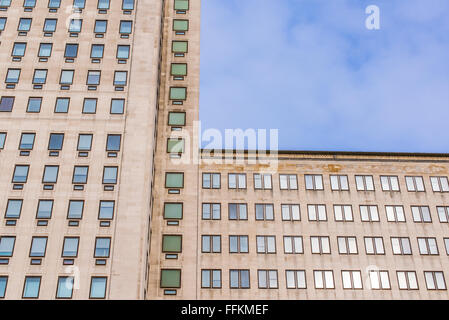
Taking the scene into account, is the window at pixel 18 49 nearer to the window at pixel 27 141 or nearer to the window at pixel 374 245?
the window at pixel 27 141

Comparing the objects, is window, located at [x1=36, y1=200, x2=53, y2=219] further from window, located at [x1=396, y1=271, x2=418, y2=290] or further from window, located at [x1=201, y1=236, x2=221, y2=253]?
window, located at [x1=396, y1=271, x2=418, y2=290]

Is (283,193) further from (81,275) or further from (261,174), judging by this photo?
(81,275)

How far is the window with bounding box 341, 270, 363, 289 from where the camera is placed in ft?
166

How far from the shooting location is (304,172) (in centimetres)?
5694

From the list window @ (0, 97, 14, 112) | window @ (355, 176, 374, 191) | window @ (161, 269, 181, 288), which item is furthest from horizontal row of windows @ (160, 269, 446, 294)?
window @ (0, 97, 14, 112)

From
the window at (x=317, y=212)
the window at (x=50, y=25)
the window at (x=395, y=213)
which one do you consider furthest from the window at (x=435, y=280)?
the window at (x=50, y=25)

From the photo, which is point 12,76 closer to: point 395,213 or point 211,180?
point 211,180

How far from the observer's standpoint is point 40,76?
49.2 m

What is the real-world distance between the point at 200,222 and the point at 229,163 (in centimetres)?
813

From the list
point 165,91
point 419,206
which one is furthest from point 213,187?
point 419,206

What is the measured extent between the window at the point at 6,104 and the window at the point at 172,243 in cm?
1946

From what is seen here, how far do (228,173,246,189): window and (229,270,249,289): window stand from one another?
9781mm

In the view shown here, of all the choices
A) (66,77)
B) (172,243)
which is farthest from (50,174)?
(172,243)

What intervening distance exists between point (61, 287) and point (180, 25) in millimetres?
35192
